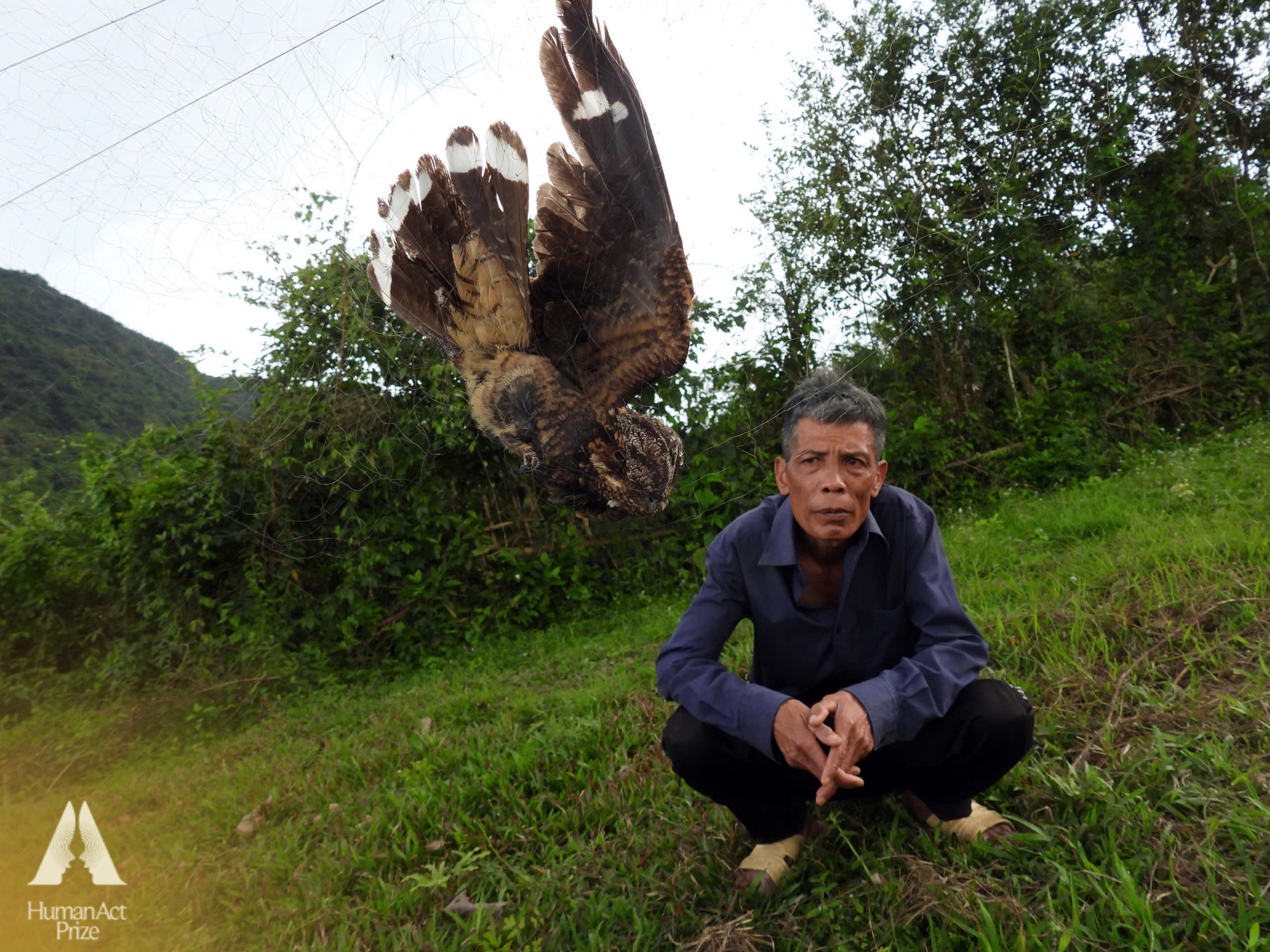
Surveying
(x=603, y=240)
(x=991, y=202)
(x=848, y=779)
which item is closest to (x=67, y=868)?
(x=848, y=779)

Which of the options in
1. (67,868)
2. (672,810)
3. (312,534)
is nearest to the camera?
(67,868)

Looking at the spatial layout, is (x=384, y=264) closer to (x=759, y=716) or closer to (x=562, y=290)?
(x=562, y=290)

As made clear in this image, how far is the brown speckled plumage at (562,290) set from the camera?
137 cm

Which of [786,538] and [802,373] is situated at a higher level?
[802,373]

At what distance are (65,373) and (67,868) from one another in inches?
52.4

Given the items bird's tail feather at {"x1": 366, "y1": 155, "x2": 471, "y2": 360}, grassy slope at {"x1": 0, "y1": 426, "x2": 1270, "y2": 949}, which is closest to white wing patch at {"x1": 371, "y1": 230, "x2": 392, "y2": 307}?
bird's tail feather at {"x1": 366, "y1": 155, "x2": 471, "y2": 360}

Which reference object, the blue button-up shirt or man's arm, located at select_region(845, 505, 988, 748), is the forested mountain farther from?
man's arm, located at select_region(845, 505, 988, 748)

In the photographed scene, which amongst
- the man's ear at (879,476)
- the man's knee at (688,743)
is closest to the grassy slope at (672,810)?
the man's knee at (688,743)

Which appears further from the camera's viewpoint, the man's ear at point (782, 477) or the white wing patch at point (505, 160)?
the man's ear at point (782, 477)

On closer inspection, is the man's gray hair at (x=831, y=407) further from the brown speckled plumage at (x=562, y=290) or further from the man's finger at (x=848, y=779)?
the man's finger at (x=848, y=779)

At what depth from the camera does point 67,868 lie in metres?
1.85

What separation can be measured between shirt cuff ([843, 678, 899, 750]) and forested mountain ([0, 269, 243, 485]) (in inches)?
64.6

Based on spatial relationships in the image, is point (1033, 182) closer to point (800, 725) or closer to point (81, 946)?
point (800, 725)

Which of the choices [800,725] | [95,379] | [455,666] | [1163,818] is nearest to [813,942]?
[800,725]
